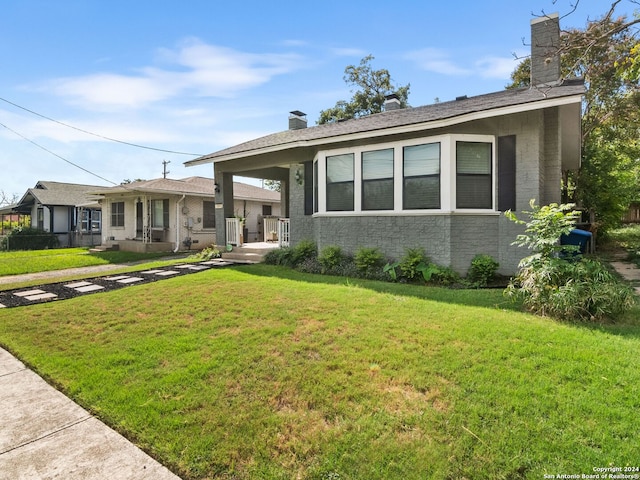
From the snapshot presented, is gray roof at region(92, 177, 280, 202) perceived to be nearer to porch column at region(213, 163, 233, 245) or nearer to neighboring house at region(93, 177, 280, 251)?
neighboring house at region(93, 177, 280, 251)

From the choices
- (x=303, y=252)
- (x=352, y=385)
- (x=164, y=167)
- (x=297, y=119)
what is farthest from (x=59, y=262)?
(x=164, y=167)

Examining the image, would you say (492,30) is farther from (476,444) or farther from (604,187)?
(604,187)

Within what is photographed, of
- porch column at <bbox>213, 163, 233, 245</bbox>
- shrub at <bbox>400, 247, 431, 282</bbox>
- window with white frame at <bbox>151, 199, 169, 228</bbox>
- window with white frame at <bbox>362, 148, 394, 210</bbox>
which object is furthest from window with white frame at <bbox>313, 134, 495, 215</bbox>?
window with white frame at <bbox>151, 199, 169, 228</bbox>

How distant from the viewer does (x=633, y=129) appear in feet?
56.7

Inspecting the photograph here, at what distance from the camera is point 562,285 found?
487cm

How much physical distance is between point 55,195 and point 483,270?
25.5 metres

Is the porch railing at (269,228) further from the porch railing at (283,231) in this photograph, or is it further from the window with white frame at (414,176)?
the window with white frame at (414,176)

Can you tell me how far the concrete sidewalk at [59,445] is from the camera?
2271 millimetres

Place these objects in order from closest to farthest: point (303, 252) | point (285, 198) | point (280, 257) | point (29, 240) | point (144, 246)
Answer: point (303, 252) < point (280, 257) < point (285, 198) < point (144, 246) < point (29, 240)

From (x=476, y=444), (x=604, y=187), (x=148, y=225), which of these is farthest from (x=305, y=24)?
(x=604, y=187)

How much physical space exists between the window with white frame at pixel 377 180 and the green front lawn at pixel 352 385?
139 inches

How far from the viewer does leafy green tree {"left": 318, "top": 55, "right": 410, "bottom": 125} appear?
1080 inches

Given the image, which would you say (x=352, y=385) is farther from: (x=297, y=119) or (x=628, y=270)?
(x=297, y=119)

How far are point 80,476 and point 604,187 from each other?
1816 centimetres
